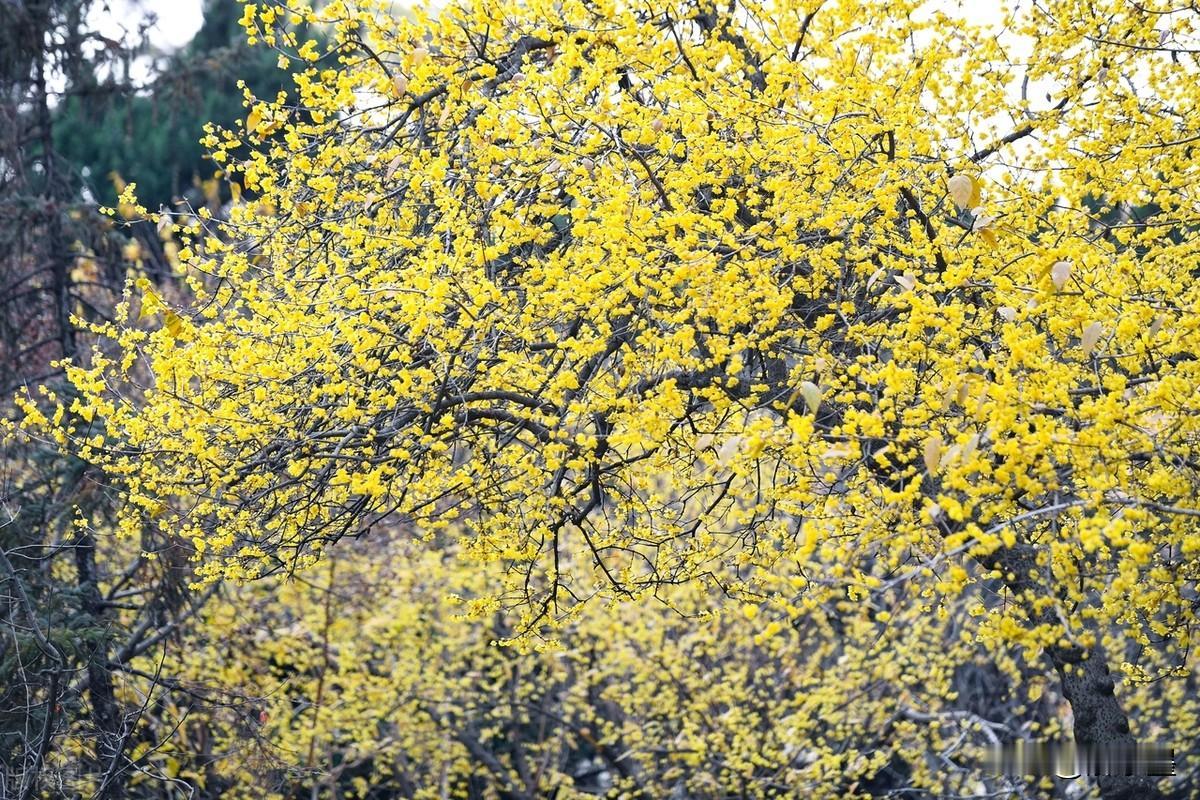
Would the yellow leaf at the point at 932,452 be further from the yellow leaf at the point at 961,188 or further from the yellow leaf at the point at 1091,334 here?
the yellow leaf at the point at 961,188

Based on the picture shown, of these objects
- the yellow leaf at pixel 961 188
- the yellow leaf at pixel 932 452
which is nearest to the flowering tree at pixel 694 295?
the yellow leaf at pixel 961 188

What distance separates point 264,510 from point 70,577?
3.96 m

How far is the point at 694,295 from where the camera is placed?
475cm

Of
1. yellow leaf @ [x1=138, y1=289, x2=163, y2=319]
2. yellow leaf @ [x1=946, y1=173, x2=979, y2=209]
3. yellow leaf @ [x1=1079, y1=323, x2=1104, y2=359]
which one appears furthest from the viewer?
yellow leaf @ [x1=138, y1=289, x2=163, y2=319]

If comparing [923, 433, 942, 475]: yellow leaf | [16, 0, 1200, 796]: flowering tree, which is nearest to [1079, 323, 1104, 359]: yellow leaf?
[16, 0, 1200, 796]: flowering tree

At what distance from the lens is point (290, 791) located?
9.43 meters

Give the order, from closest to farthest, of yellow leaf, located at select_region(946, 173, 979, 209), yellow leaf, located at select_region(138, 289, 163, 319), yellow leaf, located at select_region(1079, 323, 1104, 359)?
yellow leaf, located at select_region(1079, 323, 1104, 359), yellow leaf, located at select_region(946, 173, 979, 209), yellow leaf, located at select_region(138, 289, 163, 319)

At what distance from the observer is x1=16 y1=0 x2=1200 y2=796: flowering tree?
4.46 meters

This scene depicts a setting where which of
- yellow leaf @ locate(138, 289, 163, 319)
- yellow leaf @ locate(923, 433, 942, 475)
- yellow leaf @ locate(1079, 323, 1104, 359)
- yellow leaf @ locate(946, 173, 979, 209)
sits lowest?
yellow leaf @ locate(923, 433, 942, 475)

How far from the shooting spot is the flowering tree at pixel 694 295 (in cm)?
446

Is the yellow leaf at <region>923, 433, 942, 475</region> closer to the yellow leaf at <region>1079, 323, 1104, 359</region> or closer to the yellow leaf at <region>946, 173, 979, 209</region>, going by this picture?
the yellow leaf at <region>1079, 323, 1104, 359</region>

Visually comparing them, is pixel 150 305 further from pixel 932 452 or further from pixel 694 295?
pixel 932 452

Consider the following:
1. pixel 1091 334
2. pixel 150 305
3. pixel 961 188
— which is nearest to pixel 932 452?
pixel 1091 334

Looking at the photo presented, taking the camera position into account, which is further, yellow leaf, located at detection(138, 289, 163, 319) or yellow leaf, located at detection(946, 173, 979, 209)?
yellow leaf, located at detection(138, 289, 163, 319)
